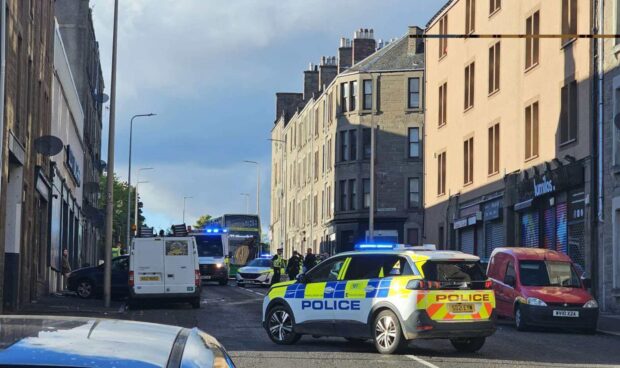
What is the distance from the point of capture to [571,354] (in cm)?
1861

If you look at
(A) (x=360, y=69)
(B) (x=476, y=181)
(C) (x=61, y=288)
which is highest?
(A) (x=360, y=69)

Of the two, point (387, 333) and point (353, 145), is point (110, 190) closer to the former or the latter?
point (387, 333)

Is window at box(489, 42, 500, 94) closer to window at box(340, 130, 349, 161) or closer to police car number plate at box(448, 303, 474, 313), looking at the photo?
police car number plate at box(448, 303, 474, 313)

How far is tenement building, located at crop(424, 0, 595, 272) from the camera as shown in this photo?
33688mm

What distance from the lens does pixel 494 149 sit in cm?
4256

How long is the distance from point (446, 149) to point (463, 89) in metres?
3.85

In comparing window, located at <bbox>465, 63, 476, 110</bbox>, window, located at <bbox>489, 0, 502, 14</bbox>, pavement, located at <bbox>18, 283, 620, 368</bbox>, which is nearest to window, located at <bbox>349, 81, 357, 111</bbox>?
window, located at <bbox>465, 63, 476, 110</bbox>

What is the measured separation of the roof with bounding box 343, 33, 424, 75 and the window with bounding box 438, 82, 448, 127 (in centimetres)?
2478

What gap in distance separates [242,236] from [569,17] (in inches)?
1421

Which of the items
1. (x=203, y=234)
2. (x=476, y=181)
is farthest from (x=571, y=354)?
(x=203, y=234)

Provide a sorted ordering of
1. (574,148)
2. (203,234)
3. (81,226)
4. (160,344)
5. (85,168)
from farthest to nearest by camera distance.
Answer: (85,168)
(81,226)
(203,234)
(574,148)
(160,344)

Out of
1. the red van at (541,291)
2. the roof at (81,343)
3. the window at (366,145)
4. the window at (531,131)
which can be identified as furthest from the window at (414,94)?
the roof at (81,343)

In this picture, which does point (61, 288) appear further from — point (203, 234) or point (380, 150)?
point (380, 150)

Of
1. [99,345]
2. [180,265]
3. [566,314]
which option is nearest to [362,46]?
[180,265]
